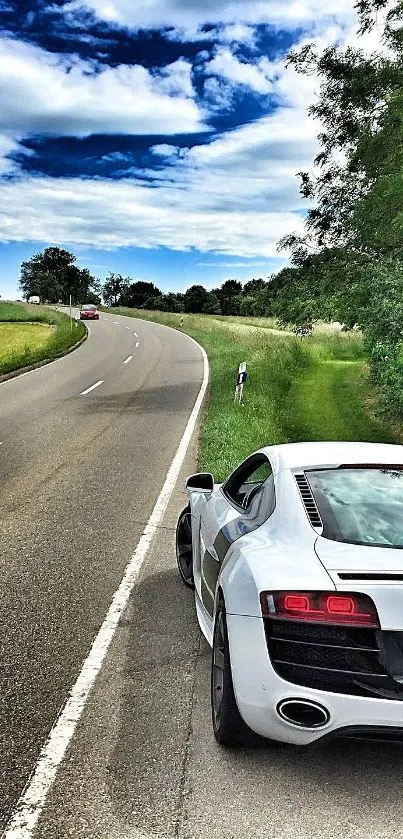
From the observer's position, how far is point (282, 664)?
11.6 feet

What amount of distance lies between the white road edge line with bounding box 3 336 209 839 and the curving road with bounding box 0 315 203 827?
48 mm

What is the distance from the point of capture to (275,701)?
140 inches

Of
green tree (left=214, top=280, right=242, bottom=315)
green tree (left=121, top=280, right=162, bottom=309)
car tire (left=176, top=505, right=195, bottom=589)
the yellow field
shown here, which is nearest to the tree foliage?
car tire (left=176, top=505, right=195, bottom=589)

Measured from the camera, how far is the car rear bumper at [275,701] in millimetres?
3422

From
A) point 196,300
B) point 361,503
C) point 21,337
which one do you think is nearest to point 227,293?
point 196,300

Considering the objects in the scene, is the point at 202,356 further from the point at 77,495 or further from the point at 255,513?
the point at 255,513

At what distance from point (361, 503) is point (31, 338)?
141 ft

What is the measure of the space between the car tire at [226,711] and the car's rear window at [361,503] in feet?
2.27

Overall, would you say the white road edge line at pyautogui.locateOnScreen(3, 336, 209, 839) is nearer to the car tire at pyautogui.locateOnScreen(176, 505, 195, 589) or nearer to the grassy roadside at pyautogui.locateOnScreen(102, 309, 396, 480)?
the car tire at pyautogui.locateOnScreen(176, 505, 195, 589)

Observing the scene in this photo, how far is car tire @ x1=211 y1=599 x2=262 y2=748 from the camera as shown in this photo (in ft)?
12.5

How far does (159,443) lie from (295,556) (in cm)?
1013

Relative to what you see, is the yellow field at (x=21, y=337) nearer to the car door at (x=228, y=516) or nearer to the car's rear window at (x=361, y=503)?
the car door at (x=228, y=516)

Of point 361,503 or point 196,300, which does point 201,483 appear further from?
point 196,300

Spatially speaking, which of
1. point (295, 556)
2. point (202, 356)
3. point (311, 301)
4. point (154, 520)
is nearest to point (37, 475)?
point (154, 520)
